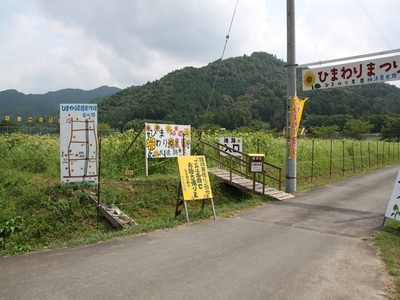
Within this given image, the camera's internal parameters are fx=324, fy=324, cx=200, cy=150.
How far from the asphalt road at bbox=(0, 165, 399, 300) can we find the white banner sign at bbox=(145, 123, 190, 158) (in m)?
4.44

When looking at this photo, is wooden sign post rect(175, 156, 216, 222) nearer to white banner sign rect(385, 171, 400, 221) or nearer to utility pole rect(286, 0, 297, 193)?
white banner sign rect(385, 171, 400, 221)

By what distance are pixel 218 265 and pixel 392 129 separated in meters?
52.7

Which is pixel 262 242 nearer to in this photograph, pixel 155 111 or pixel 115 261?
pixel 115 261

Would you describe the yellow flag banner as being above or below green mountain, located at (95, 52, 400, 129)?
below

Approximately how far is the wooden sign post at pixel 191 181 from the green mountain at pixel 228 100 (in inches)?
1414

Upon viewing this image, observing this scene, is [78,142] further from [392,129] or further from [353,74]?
[392,129]

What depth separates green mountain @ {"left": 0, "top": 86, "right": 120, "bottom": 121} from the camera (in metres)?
112

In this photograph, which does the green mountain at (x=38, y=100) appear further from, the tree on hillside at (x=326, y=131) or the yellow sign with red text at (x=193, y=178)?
the yellow sign with red text at (x=193, y=178)

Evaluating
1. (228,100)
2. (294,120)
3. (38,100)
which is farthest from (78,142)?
(38,100)

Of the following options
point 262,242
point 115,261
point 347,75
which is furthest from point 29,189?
point 347,75

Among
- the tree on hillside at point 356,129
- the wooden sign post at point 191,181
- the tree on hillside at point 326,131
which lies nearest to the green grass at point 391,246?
the wooden sign post at point 191,181

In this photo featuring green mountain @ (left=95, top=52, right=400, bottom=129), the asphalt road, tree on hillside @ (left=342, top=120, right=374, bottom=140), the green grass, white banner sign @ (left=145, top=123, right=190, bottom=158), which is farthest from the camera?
tree on hillside @ (left=342, top=120, right=374, bottom=140)

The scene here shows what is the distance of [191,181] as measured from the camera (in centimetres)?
730

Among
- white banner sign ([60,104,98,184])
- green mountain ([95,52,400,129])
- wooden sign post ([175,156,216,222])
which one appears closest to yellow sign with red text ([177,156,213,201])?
wooden sign post ([175,156,216,222])
